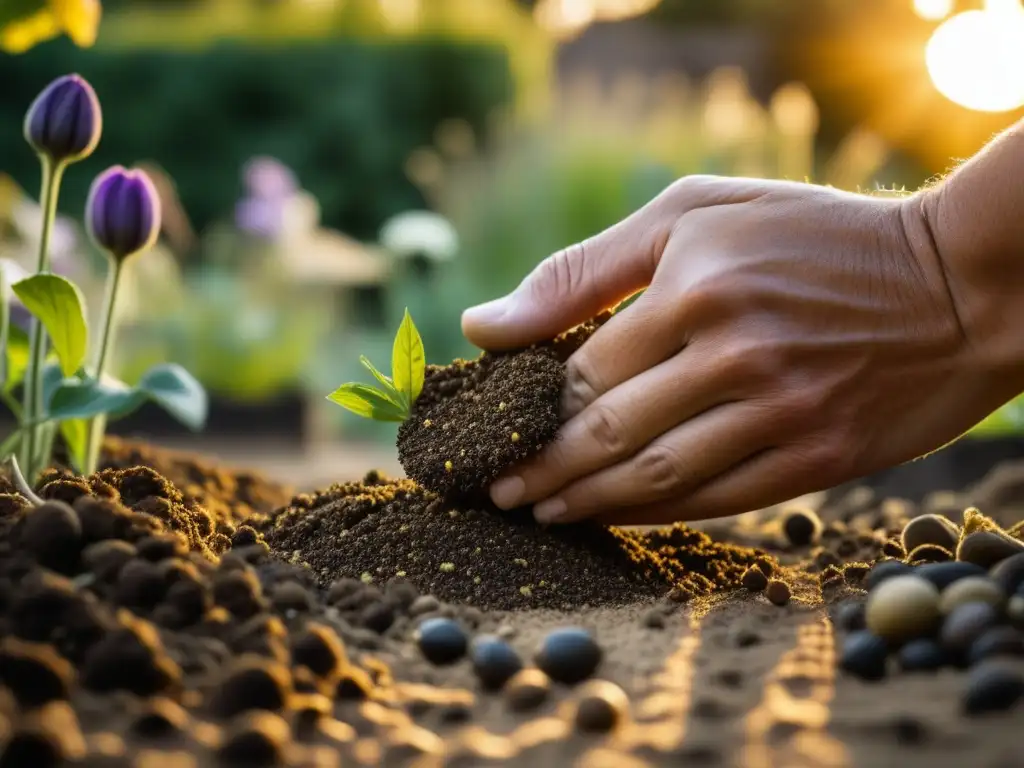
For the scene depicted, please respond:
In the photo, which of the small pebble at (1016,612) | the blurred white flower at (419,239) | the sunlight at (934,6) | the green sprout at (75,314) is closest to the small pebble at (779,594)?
the small pebble at (1016,612)

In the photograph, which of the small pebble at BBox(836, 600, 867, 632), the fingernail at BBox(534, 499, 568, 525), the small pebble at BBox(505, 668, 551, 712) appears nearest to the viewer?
the small pebble at BBox(505, 668, 551, 712)

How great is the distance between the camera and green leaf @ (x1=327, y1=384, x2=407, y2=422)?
5.78ft

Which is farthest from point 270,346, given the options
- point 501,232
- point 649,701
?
point 649,701

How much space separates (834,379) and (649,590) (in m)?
0.42

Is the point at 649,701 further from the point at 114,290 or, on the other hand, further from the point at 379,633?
the point at 114,290

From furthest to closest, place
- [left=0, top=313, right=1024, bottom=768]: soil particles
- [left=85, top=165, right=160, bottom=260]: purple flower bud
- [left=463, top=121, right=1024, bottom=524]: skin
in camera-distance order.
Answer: [left=85, top=165, right=160, bottom=260]: purple flower bud
[left=463, top=121, right=1024, bottom=524]: skin
[left=0, top=313, right=1024, bottom=768]: soil particles

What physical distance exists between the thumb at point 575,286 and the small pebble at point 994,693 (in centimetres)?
A: 85

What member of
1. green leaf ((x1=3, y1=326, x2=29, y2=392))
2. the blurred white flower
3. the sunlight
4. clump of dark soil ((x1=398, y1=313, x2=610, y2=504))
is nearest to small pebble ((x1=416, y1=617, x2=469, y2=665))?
clump of dark soil ((x1=398, y1=313, x2=610, y2=504))

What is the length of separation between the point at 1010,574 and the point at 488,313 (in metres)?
0.85

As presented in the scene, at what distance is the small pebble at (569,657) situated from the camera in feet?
4.00

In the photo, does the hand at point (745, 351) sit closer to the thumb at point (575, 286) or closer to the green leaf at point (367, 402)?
the thumb at point (575, 286)

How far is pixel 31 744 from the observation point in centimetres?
92

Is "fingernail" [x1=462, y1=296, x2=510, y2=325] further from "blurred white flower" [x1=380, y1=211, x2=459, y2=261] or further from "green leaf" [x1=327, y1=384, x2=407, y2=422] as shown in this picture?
"blurred white flower" [x1=380, y1=211, x2=459, y2=261]

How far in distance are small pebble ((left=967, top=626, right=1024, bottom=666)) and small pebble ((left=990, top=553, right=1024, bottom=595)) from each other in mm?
169
